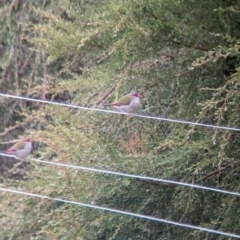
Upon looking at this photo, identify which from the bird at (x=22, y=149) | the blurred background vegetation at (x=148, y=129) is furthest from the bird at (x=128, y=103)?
the bird at (x=22, y=149)

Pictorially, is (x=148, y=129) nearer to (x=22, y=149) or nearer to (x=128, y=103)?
(x=128, y=103)

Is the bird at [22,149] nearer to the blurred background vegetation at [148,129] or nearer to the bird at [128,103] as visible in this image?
the blurred background vegetation at [148,129]

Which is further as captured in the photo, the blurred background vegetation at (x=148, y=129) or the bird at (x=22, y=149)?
the bird at (x=22, y=149)

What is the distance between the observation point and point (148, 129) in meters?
3.20

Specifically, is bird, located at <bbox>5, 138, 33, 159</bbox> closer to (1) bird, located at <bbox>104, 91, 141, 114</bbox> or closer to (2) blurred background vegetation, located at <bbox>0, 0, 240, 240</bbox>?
(2) blurred background vegetation, located at <bbox>0, 0, 240, 240</bbox>

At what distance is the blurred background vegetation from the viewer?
270 centimetres

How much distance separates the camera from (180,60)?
2902mm

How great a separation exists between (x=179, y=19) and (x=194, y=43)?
4.6 inches

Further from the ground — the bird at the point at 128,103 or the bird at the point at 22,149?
the bird at the point at 128,103

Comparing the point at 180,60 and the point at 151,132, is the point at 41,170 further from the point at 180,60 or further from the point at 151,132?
the point at 180,60

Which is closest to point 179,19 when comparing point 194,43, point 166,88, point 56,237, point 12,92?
point 194,43

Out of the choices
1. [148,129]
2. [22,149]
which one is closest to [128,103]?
[148,129]

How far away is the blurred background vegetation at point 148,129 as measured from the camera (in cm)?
270

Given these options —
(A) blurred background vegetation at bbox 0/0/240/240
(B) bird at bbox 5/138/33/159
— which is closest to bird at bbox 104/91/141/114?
(A) blurred background vegetation at bbox 0/0/240/240
